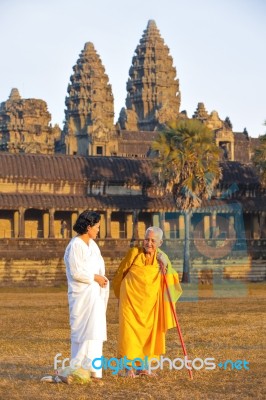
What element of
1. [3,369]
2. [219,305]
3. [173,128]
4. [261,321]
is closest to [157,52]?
[173,128]

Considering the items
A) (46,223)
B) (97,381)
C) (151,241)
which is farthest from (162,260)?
(46,223)

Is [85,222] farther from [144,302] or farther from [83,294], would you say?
[144,302]

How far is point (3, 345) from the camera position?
21.0 meters

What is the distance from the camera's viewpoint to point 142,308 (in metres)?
16.0

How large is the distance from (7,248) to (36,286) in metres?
3.45

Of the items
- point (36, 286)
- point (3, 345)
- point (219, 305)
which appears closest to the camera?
point (3, 345)

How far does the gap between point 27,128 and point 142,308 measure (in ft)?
385

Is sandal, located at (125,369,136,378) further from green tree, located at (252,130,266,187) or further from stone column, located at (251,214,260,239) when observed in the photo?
stone column, located at (251,214,260,239)


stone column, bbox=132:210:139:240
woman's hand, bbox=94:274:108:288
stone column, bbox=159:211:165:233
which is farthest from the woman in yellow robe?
stone column, bbox=159:211:165:233

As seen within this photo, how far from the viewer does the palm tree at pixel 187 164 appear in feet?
192

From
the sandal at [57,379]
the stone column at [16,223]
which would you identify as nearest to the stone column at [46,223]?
the stone column at [16,223]

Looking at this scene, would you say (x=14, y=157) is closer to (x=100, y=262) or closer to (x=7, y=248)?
(x=7, y=248)

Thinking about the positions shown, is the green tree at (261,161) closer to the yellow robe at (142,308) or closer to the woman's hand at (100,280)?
the yellow robe at (142,308)

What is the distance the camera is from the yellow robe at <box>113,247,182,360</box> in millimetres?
15930
